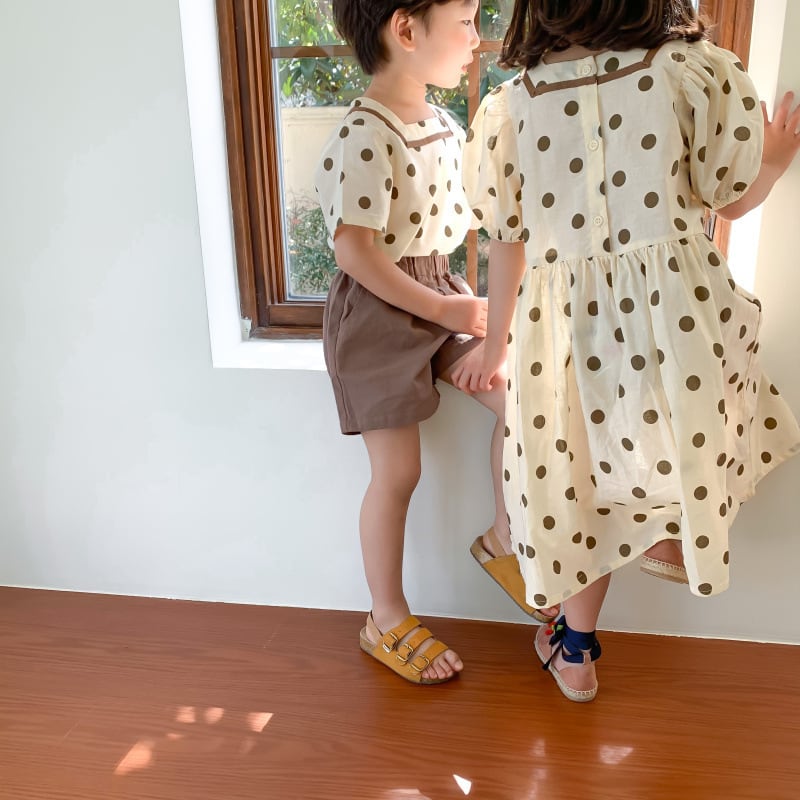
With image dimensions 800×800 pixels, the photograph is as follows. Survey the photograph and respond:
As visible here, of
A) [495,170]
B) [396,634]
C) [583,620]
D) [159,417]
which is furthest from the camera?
[159,417]

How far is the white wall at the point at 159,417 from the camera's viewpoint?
4.61ft

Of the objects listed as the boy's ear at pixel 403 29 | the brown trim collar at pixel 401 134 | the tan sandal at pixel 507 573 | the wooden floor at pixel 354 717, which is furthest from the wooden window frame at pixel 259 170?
the wooden floor at pixel 354 717

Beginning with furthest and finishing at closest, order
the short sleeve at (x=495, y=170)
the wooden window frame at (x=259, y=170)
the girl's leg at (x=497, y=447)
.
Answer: the wooden window frame at (x=259, y=170) < the girl's leg at (x=497, y=447) < the short sleeve at (x=495, y=170)

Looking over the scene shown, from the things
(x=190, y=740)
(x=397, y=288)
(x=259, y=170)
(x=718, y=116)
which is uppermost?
(x=718, y=116)

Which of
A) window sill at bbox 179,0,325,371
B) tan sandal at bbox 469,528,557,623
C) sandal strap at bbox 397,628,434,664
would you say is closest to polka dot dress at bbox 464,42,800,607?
tan sandal at bbox 469,528,557,623

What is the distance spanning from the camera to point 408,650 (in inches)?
56.3

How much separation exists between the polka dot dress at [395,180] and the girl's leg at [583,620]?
0.60 meters

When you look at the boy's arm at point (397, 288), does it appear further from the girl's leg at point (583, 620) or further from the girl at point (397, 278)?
the girl's leg at point (583, 620)

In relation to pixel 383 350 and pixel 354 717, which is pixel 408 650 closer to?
pixel 354 717

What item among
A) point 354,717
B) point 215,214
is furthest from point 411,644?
point 215,214

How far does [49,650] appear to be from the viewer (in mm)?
1543

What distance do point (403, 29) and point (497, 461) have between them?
2.31ft

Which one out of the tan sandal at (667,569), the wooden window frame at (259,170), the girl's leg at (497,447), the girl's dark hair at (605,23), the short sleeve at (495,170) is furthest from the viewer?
the wooden window frame at (259,170)

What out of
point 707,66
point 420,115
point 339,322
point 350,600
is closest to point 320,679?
→ point 350,600
